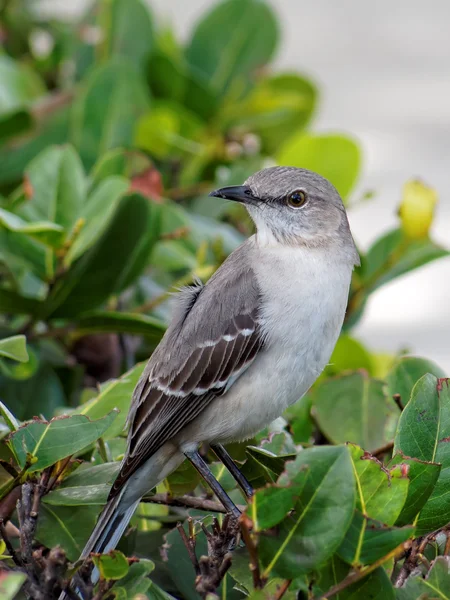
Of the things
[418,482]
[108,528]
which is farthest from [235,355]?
[418,482]

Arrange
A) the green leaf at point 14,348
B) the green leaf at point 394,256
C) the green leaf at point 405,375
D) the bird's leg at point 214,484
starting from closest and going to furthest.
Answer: the green leaf at point 14,348, the bird's leg at point 214,484, the green leaf at point 405,375, the green leaf at point 394,256

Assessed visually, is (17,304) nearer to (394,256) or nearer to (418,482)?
(394,256)

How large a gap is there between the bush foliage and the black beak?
0.65 feet

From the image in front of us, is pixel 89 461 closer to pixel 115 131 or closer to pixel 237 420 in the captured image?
pixel 237 420

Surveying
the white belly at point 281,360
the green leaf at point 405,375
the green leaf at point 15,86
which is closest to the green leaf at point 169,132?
the green leaf at point 15,86

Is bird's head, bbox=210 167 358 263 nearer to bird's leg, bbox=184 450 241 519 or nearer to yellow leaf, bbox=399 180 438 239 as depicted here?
yellow leaf, bbox=399 180 438 239

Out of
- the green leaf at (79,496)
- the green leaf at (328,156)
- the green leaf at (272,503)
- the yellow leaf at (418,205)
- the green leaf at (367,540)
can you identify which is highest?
the green leaf at (328,156)

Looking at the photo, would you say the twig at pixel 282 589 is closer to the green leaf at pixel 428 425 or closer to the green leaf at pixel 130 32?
the green leaf at pixel 428 425

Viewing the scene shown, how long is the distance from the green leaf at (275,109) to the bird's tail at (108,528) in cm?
232

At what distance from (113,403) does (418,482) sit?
2.81 feet

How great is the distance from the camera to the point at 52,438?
176 centimetres

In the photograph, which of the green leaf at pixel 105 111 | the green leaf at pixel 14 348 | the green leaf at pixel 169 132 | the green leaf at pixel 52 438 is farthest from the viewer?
the green leaf at pixel 169 132

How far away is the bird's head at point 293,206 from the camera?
2.83 meters

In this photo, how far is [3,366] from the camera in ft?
8.14
